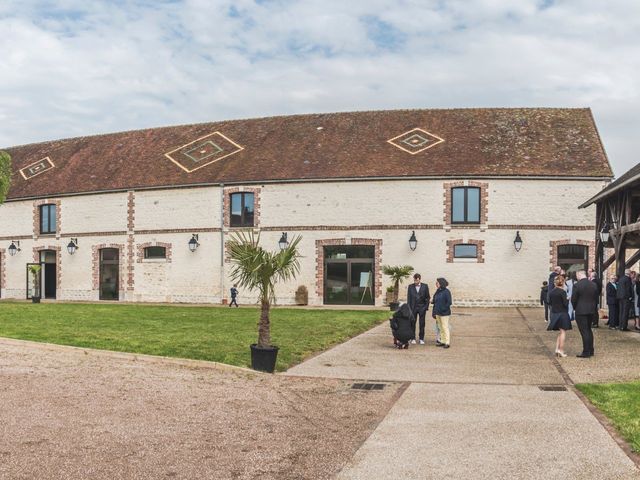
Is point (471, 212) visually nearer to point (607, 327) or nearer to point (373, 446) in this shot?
point (607, 327)

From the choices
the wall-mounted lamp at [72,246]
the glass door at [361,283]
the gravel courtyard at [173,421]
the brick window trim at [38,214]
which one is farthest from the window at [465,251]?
the brick window trim at [38,214]

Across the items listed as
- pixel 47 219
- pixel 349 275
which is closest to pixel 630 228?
pixel 349 275

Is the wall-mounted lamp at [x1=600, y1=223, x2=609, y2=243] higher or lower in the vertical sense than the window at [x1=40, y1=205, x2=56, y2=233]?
→ lower

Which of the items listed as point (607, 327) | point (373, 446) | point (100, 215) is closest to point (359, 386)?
point (373, 446)

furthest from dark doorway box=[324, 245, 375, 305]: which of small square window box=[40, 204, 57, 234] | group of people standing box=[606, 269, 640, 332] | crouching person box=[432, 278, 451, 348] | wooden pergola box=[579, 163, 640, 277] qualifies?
small square window box=[40, 204, 57, 234]

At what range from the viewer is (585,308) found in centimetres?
1226

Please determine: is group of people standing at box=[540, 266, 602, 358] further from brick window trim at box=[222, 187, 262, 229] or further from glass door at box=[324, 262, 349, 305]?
brick window trim at box=[222, 187, 262, 229]

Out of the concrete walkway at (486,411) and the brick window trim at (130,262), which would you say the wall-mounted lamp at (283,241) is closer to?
the brick window trim at (130,262)

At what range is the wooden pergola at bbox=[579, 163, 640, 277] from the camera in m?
17.1

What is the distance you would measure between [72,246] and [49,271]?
243 centimetres

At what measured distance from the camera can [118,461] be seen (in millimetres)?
5559

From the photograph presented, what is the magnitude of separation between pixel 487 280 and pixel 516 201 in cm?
329

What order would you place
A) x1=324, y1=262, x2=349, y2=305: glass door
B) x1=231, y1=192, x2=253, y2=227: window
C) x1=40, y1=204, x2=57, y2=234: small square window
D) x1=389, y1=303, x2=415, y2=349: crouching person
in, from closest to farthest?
x1=389, y1=303, x2=415, y2=349: crouching person, x1=324, y1=262, x2=349, y2=305: glass door, x1=231, y1=192, x2=253, y2=227: window, x1=40, y1=204, x2=57, y2=234: small square window

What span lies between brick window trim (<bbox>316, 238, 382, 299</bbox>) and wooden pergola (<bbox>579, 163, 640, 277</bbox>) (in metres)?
8.50
